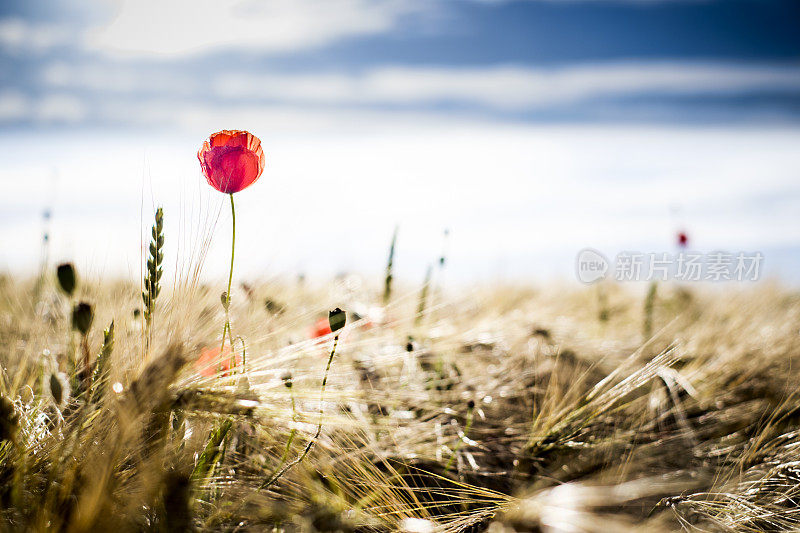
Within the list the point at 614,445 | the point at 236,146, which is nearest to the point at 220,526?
the point at 236,146

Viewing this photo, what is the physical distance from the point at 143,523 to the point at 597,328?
1.94 meters

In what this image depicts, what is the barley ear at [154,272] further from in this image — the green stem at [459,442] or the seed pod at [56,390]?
the green stem at [459,442]

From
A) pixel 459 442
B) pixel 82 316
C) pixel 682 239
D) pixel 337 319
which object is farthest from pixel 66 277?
pixel 682 239

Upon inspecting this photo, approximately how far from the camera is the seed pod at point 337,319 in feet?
2.87

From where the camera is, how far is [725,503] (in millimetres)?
1048

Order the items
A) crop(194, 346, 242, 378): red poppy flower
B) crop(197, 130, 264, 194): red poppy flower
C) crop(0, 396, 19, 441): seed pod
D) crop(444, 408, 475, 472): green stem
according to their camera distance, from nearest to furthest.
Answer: crop(0, 396, 19, 441): seed pod < crop(194, 346, 242, 378): red poppy flower < crop(197, 130, 264, 194): red poppy flower < crop(444, 408, 475, 472): green stem

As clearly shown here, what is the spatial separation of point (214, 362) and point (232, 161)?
1.14 ft

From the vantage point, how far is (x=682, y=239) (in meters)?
2.38

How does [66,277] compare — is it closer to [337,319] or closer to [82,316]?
[82,316]

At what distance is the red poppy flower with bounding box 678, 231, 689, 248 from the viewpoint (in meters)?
2.35

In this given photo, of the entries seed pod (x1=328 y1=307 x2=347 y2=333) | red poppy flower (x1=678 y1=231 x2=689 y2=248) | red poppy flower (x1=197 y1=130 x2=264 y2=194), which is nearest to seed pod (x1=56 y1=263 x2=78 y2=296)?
red poppy flower (x1=197 y1=130 x2=264 y2=194)

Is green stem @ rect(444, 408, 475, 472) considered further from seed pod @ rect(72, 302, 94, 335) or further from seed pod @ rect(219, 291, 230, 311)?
seed pod @ rect(72, 302, 94, 335)

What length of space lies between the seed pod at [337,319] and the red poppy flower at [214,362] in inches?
6.4

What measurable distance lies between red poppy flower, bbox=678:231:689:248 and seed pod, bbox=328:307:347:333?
1988 millimetres
